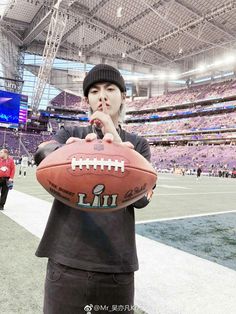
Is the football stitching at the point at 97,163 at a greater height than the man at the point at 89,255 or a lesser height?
greater

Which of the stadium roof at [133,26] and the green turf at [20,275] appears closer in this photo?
the green turf at [20,275]

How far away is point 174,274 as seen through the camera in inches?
119

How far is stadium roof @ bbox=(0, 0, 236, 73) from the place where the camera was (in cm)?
3275

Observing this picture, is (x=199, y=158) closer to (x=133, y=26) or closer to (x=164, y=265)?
(x=133, y=26)

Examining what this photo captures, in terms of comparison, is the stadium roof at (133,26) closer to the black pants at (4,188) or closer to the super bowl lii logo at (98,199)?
the black pants at (4,188)

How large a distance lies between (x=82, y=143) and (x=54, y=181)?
19 centimetres

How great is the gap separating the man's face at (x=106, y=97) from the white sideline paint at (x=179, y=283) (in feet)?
5.35

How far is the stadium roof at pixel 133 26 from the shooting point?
32750 millimetres

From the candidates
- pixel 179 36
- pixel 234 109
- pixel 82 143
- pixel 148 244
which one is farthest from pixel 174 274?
pixel 234 109

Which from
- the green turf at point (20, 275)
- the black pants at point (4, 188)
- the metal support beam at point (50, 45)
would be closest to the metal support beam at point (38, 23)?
the metal support beam at point (50, 45)

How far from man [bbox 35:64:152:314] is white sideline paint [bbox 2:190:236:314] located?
3.99 ft

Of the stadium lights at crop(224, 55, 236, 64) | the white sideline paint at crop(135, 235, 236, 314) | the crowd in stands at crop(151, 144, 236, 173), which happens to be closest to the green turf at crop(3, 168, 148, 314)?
the white sideline paint at crop(135, 235, 236, 314)

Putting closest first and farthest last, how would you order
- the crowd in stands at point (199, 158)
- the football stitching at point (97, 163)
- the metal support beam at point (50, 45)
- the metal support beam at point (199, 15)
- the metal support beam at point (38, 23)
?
the football stitching at point (97, 163), the metal support beam at point (199, 15), the metal support beam at point (50, 45), the metal support beam at point (38, 23), the crowd in stands at point (199, 158)

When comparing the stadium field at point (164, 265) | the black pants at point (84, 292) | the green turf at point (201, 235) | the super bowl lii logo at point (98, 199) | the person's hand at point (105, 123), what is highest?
the person's hand at point (105, 123)
